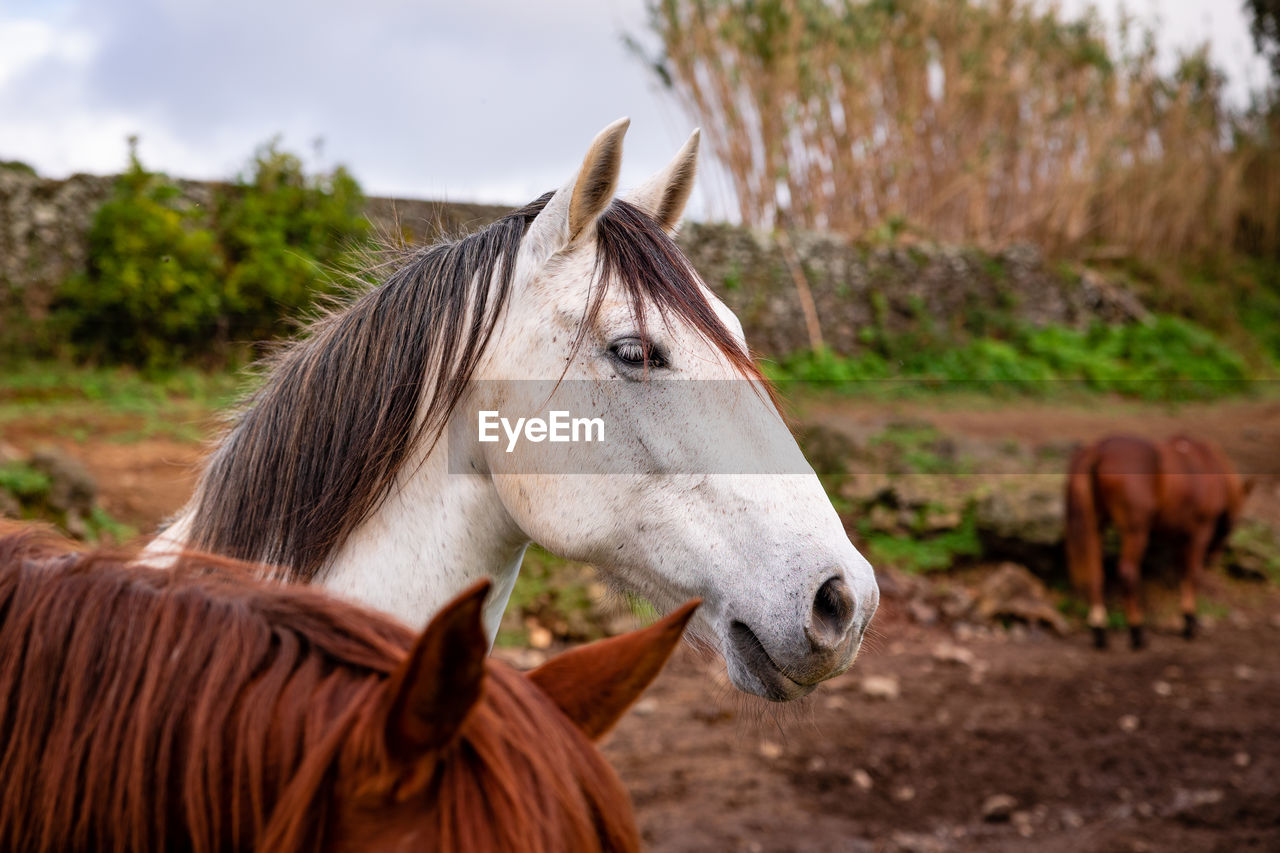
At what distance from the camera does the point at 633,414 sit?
1.61 metres

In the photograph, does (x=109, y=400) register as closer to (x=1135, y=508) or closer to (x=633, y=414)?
(x=633, y=414)

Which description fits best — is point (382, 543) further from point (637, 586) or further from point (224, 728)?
point (224, 728)

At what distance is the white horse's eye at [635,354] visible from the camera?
5.22ft

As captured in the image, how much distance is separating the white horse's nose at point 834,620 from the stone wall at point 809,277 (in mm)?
8898

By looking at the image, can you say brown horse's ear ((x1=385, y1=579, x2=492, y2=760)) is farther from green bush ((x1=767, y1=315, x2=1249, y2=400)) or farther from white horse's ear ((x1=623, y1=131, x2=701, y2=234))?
green bush ((x1=767, y1=315, x2=1249, y2=400))

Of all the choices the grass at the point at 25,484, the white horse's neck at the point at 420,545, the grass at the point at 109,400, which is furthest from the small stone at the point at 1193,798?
the grass at the point at 109,400

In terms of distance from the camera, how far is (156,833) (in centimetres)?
79

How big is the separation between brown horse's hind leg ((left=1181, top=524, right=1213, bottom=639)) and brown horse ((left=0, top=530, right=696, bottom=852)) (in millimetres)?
7855

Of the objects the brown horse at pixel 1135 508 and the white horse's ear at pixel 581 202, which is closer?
the white horse's ear at pixel 581 202

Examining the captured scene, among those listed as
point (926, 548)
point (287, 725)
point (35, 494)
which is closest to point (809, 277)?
point (926, 548)

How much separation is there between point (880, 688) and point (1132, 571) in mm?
2827

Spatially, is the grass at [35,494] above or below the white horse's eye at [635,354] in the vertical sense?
below

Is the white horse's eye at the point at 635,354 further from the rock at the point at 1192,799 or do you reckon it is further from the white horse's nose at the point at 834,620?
the rock at the point at 1192,799

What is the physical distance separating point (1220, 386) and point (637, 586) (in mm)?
15891
